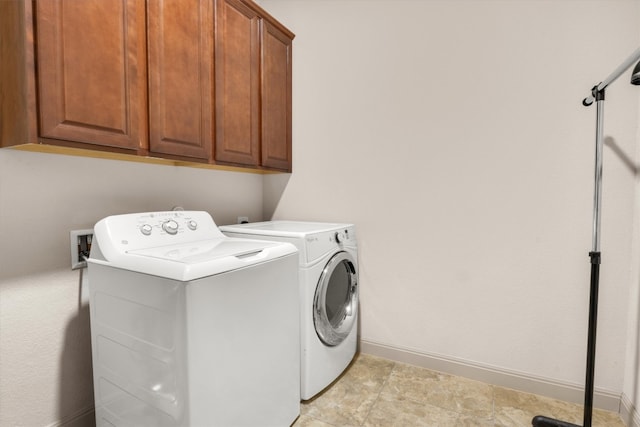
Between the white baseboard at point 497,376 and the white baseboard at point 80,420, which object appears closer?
the white baseboard at point 80,420

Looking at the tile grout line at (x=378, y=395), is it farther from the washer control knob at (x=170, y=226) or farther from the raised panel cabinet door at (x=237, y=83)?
the raised panel cabinet door at (x=237, y=83)

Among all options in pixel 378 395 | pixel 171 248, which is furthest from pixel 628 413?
pixel 171 248

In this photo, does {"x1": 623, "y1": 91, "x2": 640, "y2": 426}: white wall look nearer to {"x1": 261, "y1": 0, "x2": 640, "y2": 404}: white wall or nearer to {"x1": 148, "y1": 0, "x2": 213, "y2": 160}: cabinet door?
{"x1": 261, "y1": 0, "x2": 640, "y2": 404}: white wall

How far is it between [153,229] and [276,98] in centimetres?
123

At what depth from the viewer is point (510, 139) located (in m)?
1.69

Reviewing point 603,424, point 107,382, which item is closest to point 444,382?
point 603,424

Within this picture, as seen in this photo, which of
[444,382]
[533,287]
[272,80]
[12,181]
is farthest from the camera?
[272,80]

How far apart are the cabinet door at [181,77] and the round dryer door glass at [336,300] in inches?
36.2

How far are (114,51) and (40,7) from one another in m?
0.24

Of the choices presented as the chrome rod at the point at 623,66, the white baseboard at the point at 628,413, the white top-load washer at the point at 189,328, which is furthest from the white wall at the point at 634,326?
the white top-load washer at the point at 189,328

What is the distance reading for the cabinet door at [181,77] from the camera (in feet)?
4.51

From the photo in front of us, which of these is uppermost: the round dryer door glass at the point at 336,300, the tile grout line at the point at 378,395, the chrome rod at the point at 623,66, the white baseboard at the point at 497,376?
the chrome rod at the point at 623,66

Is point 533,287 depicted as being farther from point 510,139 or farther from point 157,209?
point 157,209

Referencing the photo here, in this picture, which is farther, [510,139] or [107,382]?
[510,139]
